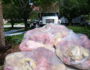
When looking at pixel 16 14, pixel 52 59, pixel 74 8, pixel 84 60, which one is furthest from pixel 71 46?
pixel 74 8

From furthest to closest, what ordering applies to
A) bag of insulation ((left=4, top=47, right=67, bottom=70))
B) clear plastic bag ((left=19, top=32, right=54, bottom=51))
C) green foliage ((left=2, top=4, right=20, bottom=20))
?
green foliage ((left=2, top=4, right=20, bottom=20)) < clear plastic bag ((left=19, top=32, right=54, bottom=51)) < bag of insulation ((left=4, top=47, right=67, bottom=70))

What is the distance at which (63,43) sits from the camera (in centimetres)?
306

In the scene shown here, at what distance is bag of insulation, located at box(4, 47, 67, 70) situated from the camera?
2160 mm

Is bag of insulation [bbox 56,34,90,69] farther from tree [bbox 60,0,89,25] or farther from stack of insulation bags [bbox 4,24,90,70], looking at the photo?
tree [bbox 60,0,89,25]

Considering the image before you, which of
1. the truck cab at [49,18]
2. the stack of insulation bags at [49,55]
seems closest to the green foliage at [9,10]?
the truck cab at [49,18]

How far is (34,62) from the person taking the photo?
225 centimetres

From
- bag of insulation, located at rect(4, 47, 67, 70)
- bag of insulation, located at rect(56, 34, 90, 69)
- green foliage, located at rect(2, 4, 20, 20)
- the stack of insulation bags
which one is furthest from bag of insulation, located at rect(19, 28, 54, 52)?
green foliage, located at rect(2, 4, 20, 20)

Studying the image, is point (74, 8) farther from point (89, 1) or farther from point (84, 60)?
point (84, 60)

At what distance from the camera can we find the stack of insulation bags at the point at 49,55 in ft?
7.24

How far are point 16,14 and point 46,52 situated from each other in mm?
12043

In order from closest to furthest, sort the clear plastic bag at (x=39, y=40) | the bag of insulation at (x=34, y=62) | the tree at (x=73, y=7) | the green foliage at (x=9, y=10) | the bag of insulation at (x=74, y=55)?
→ the bag of insulation at (x=34, y=62)
the bag of insulation at (x=74, y=55)
the clear plastic bag at (x=39, y=40)
the green foliage at (x=9, y=10)
the tree at (x=73, y=7)

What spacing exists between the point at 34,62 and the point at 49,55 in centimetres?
40

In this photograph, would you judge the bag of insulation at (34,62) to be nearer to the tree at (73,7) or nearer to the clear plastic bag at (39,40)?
the clear plastic bag at (39,40)

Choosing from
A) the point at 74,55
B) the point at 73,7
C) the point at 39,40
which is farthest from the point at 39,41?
the point at 73,7
